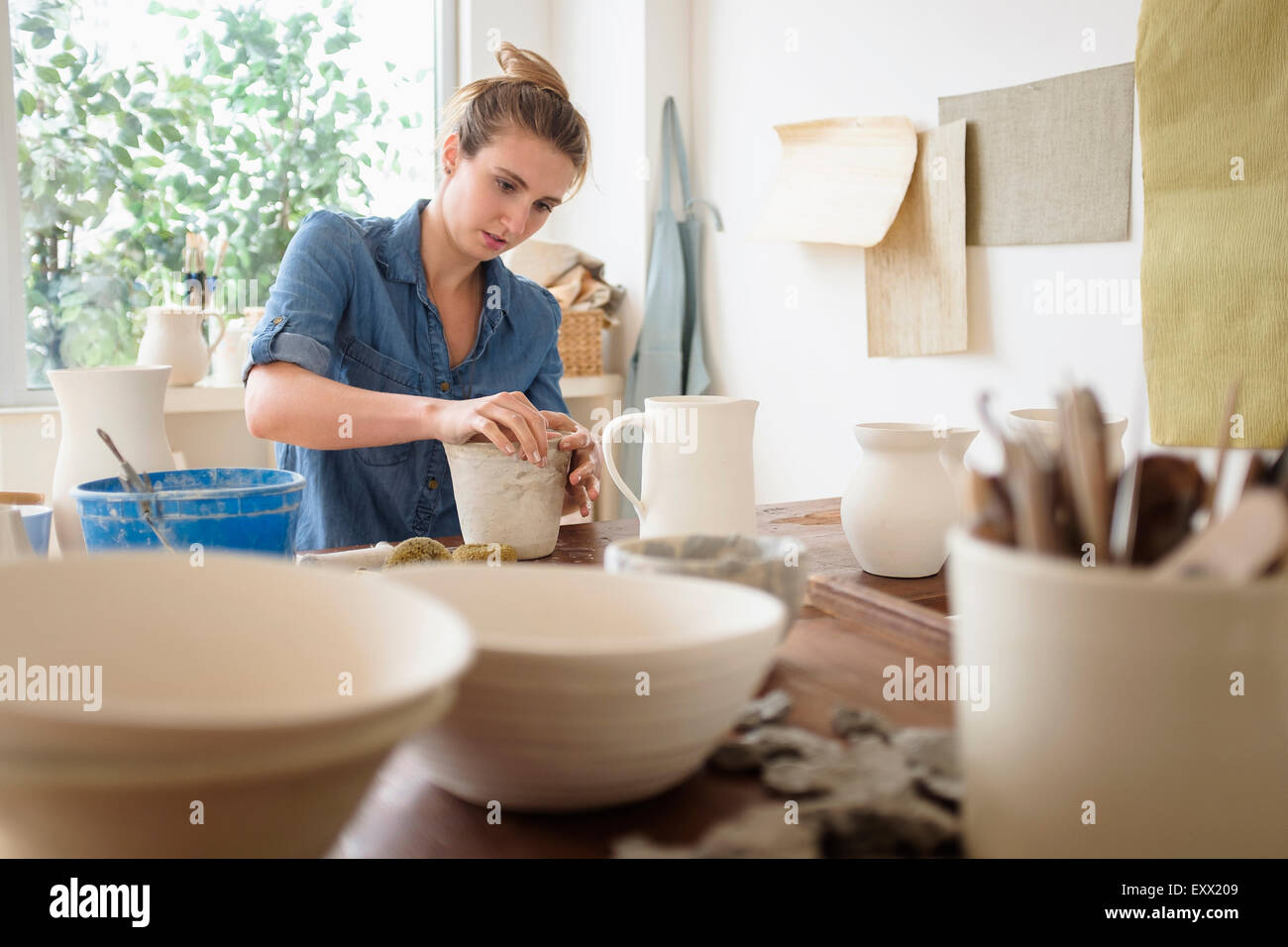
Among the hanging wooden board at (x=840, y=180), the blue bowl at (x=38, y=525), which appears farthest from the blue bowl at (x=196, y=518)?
the hanging wooden board at (x=840, y=180)

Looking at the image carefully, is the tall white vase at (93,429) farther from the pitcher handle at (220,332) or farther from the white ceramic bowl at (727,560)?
the pitcher handle at (220,332)

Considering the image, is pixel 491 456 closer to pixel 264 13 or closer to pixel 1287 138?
pixel 1287 138

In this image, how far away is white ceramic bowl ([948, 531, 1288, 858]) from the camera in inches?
16.8

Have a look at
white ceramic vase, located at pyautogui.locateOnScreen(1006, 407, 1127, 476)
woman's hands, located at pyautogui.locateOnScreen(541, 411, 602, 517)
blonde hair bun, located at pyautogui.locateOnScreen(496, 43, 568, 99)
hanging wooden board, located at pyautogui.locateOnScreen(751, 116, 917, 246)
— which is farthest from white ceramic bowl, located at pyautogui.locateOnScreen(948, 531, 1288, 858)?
hanging wooden board, located at pyautogui.locateOnScreen(751, 116, 917, 246)

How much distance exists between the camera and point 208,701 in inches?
21.2

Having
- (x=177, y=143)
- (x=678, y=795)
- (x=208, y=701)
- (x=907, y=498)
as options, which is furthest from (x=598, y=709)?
(x=177, y=143)

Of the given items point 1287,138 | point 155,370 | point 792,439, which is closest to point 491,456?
point 155,370

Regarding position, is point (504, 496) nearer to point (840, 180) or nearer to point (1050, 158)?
point (1050, 158)

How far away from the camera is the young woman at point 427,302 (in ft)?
5.23

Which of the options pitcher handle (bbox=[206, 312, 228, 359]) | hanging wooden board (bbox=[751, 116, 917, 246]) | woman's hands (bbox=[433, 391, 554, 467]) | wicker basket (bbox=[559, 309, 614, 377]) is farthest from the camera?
wicker basket (bbox=[559, 309, 614, 377])

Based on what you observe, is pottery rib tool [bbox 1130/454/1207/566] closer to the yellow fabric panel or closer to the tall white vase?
the tall white vase

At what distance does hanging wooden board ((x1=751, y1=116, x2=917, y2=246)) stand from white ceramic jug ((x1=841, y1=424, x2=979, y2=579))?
53.5 inches

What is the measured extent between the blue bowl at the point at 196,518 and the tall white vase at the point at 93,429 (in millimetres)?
105
